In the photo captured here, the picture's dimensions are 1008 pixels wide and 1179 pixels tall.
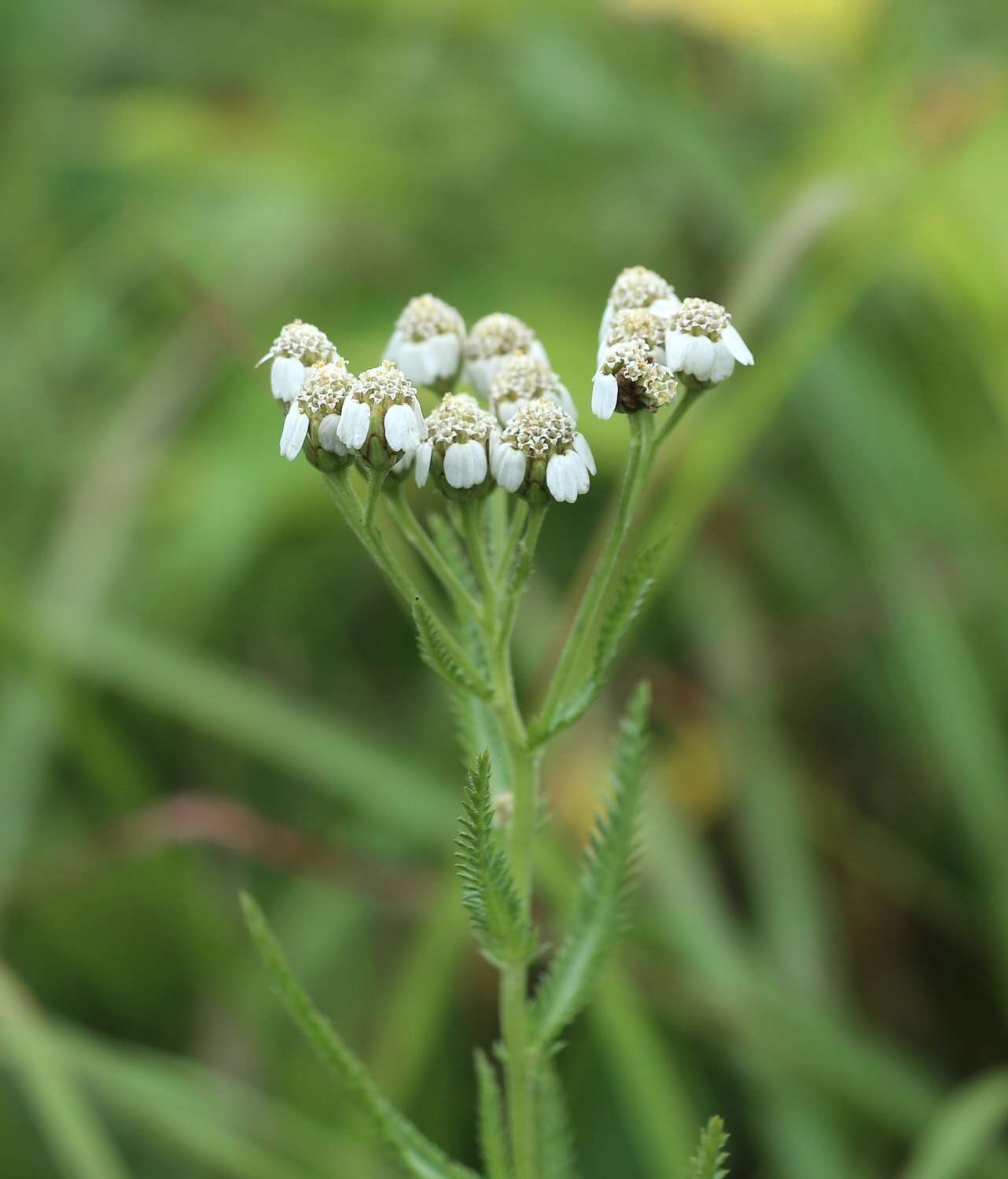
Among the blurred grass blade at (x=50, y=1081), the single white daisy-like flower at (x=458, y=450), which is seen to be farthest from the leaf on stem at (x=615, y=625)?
the blurred grass blade at (x=50, y=1081)

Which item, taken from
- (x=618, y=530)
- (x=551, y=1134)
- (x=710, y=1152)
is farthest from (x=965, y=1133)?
(x=618, y=530)

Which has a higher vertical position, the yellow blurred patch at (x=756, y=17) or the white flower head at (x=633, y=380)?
the yellow blurred patch at (x=756, y=17)

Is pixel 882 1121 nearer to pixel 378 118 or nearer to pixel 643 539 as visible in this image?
pixel 643 539

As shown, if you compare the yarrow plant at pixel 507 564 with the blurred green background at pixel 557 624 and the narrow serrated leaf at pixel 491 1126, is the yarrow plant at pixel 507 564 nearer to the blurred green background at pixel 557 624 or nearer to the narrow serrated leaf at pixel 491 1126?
the narrow serrated leaf at pixel 491 1126

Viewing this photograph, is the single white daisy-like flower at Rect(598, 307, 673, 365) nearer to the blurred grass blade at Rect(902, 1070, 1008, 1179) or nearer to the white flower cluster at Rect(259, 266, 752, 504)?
the white flower cluster at Rect(259, 266, 752, 504)

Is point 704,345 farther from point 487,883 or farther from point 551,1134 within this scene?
point 551,1134

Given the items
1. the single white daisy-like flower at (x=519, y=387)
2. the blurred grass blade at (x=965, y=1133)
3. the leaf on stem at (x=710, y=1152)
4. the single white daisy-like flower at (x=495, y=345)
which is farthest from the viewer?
the blurred grass blade at (x=965, y=1133)

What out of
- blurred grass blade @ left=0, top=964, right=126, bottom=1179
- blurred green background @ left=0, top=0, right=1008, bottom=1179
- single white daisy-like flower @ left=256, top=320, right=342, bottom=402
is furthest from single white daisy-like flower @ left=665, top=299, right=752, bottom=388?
blurred grass blade @ left=0, top=964, right=126, bottom=1179
